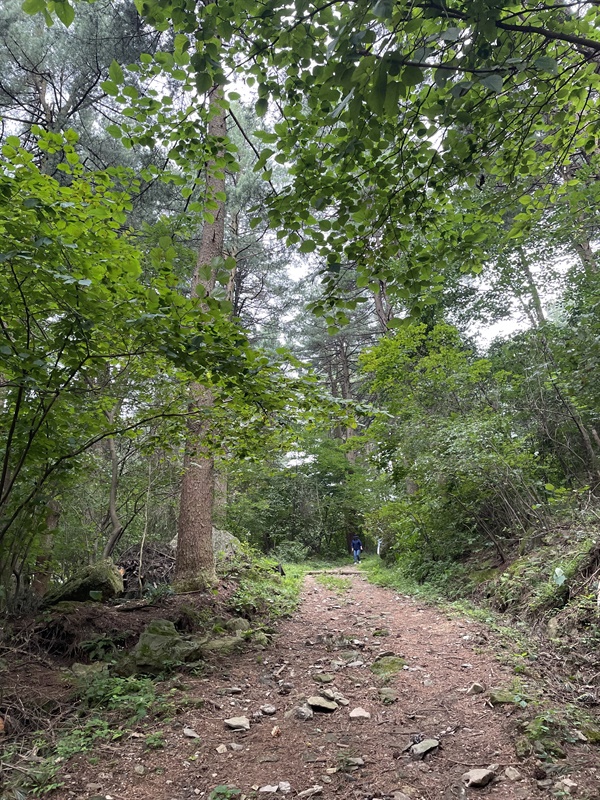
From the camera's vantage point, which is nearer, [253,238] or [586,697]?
[586,697]

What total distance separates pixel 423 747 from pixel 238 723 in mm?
1365

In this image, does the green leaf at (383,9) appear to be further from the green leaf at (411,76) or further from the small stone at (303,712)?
the small stone at (303,712)

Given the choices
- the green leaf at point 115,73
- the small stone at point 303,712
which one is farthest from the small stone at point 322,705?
the green leaf at point 115,73

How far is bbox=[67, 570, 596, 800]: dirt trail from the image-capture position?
2633 millimetres

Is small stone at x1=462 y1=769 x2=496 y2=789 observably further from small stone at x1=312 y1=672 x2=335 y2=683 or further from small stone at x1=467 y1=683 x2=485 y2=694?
small stone at x1=312 y1=672 x2=335 y2=683

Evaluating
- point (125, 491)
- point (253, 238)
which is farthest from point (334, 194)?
point (253, 238)

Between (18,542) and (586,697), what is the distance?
4890 mm

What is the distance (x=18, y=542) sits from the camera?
4.25 meters

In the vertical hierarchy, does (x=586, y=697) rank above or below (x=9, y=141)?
below

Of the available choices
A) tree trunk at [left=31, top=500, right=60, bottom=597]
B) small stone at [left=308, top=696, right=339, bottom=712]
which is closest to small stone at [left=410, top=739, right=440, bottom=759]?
small stone at [left=308, top=696, right=339, bottom=712]

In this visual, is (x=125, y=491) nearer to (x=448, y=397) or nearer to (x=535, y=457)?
(x=448, y=397)

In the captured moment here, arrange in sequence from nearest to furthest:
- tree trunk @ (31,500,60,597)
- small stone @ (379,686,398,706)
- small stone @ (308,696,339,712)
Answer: small stone @ (308,696,339,712) < small stone @ (379,686,398,706) < tree trunk @ (31,500,60,597)

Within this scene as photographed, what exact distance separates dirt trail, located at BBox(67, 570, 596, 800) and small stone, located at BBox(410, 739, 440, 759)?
0.03 m

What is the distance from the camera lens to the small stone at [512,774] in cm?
256
